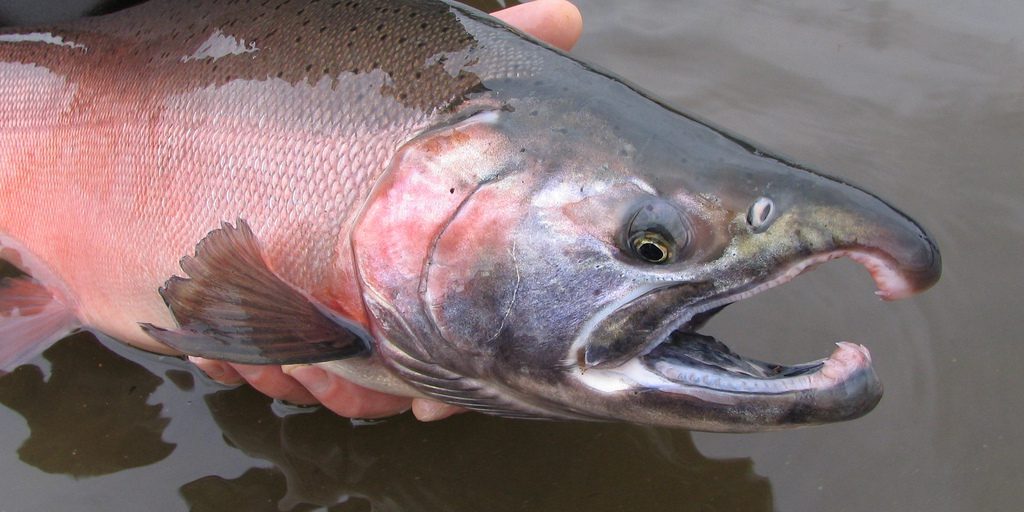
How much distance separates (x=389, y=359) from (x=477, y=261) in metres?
0.45

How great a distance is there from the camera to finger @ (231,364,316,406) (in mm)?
2400

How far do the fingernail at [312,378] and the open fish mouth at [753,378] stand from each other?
36.5 inches

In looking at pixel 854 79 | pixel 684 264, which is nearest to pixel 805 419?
pixel 684 264

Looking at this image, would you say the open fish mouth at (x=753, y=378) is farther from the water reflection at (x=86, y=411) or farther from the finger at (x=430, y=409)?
the water reflection at (x=86, y=411)

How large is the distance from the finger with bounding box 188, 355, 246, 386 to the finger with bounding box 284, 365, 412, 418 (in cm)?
28

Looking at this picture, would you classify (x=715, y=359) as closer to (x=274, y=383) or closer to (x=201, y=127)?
(x=274, y=383)

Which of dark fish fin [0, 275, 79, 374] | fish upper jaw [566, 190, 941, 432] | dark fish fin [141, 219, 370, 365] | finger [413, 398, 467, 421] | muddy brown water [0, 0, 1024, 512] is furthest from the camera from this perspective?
dark fish fin [0, 275, 79, 374]

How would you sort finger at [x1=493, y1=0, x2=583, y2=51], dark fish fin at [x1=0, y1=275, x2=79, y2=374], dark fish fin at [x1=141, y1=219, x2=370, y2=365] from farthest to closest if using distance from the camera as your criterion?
finger at [x1=493, y1=0, x2=583, y2=51], dark fish fin at [x1=0, y1=275, x2=79, y2=374], dark fish fin at [x1=141, y1=219, x2=370, y2=365]

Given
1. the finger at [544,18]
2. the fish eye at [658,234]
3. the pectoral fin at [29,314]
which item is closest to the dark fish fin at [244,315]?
the fish eye at [658,234]

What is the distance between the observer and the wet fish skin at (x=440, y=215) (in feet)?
5.57

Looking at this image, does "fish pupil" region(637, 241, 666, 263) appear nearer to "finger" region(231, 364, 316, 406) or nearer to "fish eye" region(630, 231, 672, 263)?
"fish eye" region(630, 231, 672, 263)

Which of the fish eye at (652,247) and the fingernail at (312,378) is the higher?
the fish eye at (652,247)

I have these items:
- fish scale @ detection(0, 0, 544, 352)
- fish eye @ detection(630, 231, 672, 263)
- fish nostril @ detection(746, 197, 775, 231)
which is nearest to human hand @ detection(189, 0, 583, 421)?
fish scale @ detection(0, 0, 544, 352)

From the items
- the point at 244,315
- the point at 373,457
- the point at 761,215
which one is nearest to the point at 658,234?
the point at 761,215
